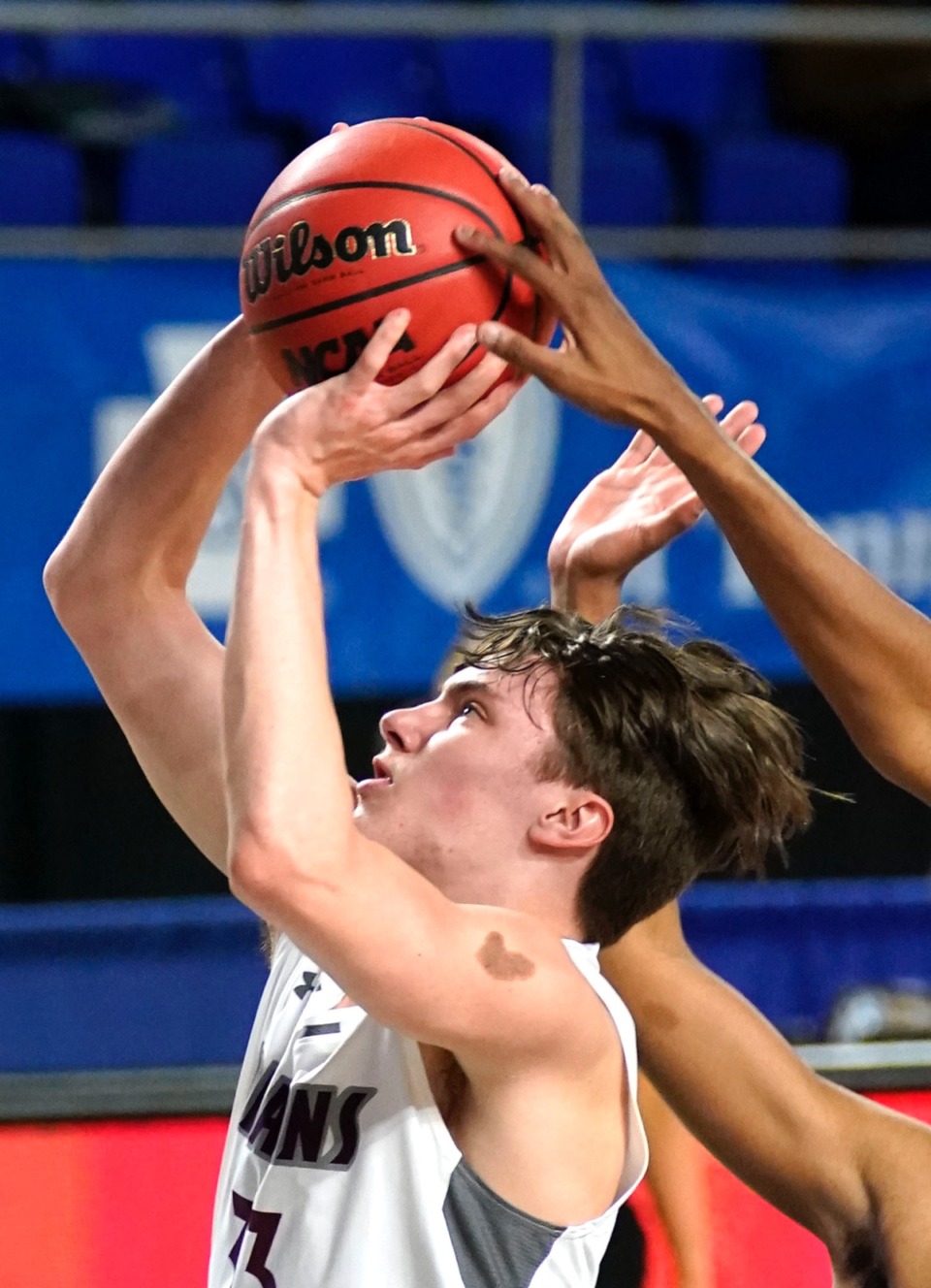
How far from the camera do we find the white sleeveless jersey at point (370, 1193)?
1.82m

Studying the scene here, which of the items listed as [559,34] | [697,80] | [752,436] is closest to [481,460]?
[559,34]

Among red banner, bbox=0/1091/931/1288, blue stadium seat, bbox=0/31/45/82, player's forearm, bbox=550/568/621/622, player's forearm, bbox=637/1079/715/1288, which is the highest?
blue stadium seat, bbox=0/31/45/82

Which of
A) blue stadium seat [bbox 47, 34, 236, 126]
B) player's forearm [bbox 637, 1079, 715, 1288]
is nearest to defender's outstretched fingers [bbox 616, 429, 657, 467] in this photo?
player's forearm [bbox 637, 1079, 715, 1288]

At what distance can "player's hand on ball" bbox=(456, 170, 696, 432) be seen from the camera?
1822 millimetres

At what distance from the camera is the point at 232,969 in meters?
4.47

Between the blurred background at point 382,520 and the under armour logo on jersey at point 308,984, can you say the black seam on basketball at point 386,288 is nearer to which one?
the under armour logo on jersey at point 308,984

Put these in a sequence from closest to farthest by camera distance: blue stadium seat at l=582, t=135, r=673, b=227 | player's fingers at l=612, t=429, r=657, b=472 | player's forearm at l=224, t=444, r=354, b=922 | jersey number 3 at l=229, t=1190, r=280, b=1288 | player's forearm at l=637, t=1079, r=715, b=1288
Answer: player's forearm at l=224, t=444, r=354, b=922
jersey number 3 at l=229, t=1190, r=280, b=1288
player's fingers at l=612, t=429, r=657, b=472
player's forearm at l=637, t=1079, r=715, b=1288
blue stadium seat at l=582, t=135, r=673, b=227

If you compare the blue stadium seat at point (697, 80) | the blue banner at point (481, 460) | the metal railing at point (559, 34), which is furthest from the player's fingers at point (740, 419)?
the blue stadium seat at point (697, 80)

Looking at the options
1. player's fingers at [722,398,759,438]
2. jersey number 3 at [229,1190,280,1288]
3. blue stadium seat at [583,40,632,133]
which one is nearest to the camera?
jersey number 3 at [229,1190,280,1288]

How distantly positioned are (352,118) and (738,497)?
486cm

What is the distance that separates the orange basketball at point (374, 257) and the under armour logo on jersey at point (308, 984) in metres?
0.67

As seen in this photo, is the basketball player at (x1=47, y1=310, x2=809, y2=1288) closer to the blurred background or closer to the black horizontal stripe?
the black horizontal stripe

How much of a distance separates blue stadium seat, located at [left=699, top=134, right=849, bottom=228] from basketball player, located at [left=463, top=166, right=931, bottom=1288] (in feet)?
12.3

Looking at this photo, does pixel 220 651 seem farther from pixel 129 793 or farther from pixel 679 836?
pixel 129 793
